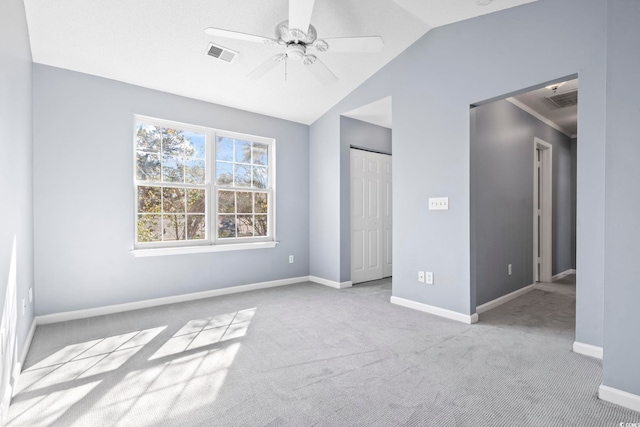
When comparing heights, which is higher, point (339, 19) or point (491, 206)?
point (339, 19)

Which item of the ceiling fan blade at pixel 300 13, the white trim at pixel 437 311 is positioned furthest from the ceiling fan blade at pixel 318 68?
the white trim at pixel 437 311

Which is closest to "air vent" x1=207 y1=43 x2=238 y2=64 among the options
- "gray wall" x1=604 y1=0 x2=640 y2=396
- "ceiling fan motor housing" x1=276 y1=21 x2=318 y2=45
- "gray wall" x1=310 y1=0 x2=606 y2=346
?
"ceiling fan motor housing" x1=276 y1=21 x2=318 y2=45

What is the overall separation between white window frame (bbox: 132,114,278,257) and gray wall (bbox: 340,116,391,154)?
1.10 metres

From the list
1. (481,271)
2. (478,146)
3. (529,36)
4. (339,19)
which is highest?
(339,19)

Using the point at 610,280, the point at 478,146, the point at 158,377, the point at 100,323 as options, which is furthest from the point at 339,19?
the point at 100,323

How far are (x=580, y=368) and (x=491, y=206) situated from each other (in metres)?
1.94

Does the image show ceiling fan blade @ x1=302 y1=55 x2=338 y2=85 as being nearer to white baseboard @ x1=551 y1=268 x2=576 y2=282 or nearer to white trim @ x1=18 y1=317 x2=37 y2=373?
white trim @ x1=18 y1=317 x2=37 y2=373

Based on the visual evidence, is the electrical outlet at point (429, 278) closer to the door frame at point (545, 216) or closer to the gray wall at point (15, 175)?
the door frame at point (545, 216)

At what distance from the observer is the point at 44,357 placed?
Answer: 2461mm

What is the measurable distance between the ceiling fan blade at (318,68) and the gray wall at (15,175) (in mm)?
1977

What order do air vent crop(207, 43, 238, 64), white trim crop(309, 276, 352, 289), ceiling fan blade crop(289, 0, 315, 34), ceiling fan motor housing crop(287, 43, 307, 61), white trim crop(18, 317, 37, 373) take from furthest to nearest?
white trim crop(309, 276, 352, 289) → air vent crop(207, 43, 238, 64) → ceiling fan motor housing crop(287, 43, 307, 61) → white trim crop(18, 317, 37, 373) → ceiling fan blade crop(289, 0, 315, 34)

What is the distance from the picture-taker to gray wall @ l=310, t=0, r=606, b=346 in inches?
Answer: 97.0

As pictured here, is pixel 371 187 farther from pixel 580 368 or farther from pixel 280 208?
pixel 580 368

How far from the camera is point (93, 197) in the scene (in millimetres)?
3436
